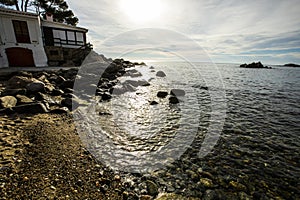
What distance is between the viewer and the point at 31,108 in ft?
23.0

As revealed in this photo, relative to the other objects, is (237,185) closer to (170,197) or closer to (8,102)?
(170,197)

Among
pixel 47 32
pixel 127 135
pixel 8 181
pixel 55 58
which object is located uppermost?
pixel 47 32

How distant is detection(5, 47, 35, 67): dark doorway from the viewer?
64.5 ft

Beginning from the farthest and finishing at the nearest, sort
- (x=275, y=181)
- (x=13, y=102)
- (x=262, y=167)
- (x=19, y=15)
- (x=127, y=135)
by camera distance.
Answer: (x=19, y=15)
(x=13, y=102)
(x=127, y=135)
(x=262, y=167)
(x=275, y=181)

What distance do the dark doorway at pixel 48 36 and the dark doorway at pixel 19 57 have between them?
5.28m

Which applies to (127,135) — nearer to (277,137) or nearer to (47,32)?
(277,137)

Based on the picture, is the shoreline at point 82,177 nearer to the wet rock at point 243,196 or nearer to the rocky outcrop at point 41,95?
the wet rock at point 243,196

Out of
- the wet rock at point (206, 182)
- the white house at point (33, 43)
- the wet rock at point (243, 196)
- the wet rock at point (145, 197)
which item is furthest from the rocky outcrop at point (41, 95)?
the white house at point (33, 43)

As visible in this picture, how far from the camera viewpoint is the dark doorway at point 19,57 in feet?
64.5

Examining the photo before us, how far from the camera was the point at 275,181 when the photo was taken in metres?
4.37

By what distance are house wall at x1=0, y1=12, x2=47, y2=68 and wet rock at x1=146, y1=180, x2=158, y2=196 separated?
25.1 m

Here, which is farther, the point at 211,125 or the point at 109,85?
the point at 109,85

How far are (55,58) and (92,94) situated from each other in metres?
17.5

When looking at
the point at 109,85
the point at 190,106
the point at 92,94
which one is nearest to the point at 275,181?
the point at 190,106
